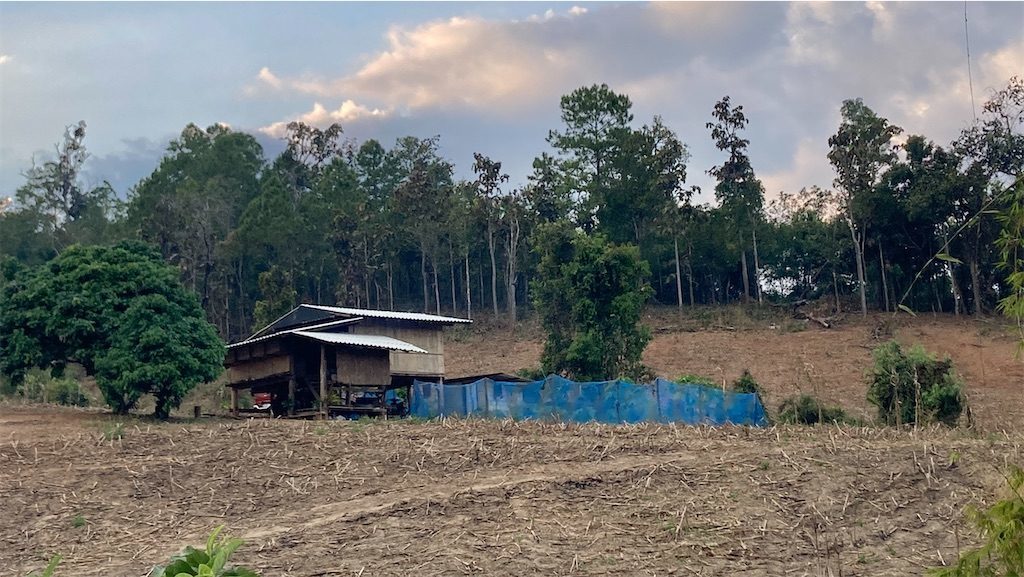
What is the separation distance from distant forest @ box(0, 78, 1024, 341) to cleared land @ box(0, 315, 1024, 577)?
24.5 meters

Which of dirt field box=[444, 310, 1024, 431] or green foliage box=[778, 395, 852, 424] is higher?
Answer: dirt field box=[444, 310, 1024, 431]

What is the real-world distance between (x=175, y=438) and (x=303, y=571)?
24.8 feet

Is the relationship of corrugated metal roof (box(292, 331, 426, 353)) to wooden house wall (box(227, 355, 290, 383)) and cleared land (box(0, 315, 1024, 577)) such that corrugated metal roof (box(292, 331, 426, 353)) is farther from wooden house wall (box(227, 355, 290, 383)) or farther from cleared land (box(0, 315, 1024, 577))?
cleared land (box(0, 315, 1024, 577))

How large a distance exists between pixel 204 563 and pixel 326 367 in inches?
842

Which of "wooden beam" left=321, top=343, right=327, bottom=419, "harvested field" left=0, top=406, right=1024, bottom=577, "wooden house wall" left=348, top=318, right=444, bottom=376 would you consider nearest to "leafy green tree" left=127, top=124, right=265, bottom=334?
"wooden house wall" left=348, top=318, right=444, bottom=376

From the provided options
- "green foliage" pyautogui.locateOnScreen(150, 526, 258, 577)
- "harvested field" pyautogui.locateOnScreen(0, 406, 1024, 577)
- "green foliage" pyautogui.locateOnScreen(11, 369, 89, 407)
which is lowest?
"harvested field" pyautogui.locateOnScreen(0, 406, 1024, 577)

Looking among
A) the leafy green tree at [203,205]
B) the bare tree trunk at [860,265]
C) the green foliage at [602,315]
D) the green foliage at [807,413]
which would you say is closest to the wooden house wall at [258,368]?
the green foliage at [602,315]

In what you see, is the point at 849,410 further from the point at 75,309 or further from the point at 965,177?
the point at 75,309

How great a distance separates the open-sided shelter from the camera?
80.5 feet

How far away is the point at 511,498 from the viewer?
14.4m

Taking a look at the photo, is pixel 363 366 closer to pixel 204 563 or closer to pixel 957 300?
pixel 204 563

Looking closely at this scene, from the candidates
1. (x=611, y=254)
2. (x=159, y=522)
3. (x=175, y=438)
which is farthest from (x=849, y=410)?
(x=159, y=522)

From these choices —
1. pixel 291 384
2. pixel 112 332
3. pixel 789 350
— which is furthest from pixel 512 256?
pixel 112 332

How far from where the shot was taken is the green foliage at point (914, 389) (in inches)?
800
